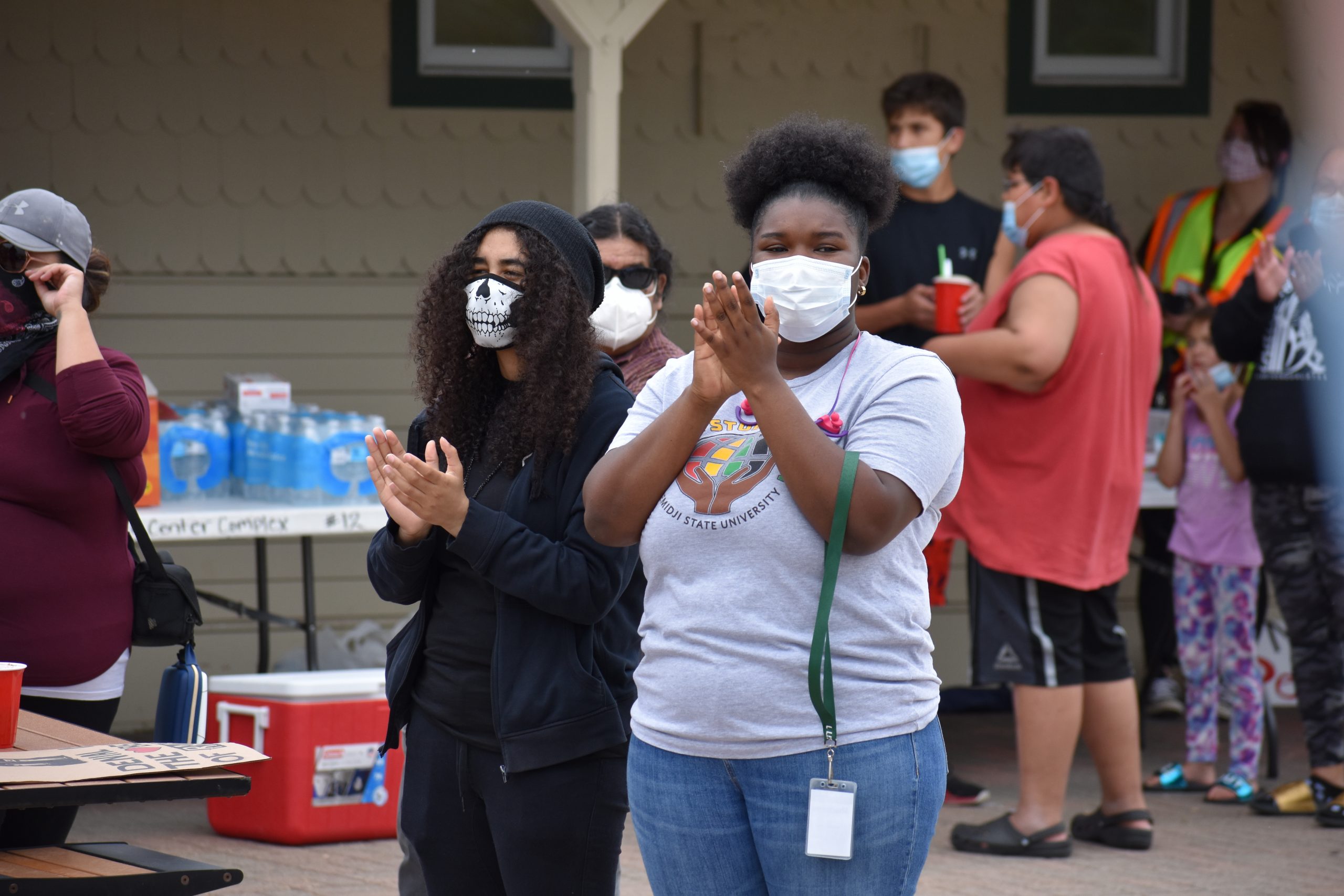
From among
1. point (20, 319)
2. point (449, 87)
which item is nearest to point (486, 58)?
Result: point (449, 87)

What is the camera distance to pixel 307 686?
516 cm

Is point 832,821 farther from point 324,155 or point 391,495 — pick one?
point 324,155

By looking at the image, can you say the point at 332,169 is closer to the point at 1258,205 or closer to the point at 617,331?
the point at 617,331

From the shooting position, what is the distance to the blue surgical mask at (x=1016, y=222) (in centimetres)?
495

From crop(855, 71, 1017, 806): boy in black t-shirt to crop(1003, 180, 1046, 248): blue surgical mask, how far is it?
0.70 m

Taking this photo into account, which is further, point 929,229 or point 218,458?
point 929,229

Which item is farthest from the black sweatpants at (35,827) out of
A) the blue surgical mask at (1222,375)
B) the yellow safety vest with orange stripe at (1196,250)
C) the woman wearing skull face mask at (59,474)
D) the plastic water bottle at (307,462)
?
the yellow safety vest with orange stripe at (1196,250)

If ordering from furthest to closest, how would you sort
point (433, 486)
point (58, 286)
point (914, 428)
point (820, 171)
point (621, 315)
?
point (621, 315), point (58, 286), point (433, 486), point (820, 171), point (914, 428)

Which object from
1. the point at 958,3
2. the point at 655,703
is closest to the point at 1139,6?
the point at 958,3

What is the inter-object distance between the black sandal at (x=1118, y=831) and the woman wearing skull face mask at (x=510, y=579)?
280cm

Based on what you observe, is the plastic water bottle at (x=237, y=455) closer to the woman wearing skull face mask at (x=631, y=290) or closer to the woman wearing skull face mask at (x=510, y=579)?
the woman wearing skull face mask at (x=631, y=290)

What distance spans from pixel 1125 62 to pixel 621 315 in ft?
14.8

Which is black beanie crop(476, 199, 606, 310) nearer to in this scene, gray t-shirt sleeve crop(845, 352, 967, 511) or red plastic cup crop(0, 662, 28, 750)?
gray t-shirt sleeve crop(845, 352, 967, 511)

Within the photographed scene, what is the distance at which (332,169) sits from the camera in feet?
22.7
